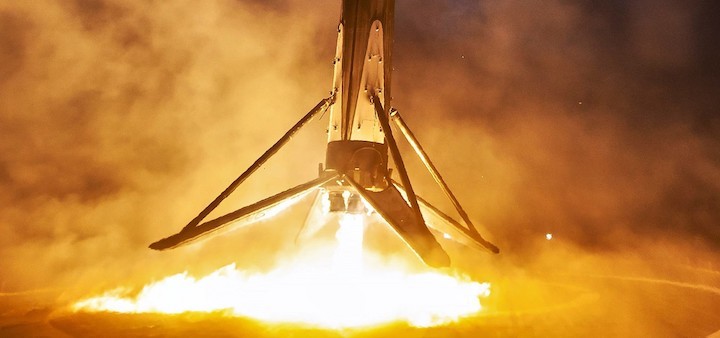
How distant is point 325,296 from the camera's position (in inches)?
413

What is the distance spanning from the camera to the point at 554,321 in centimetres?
919

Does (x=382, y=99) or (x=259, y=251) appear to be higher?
(x=382, y=99)

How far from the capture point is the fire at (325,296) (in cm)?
929

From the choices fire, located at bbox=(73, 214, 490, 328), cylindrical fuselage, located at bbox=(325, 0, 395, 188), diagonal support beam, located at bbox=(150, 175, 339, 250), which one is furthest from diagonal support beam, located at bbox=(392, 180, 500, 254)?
diagonal support beam, located at bbox=(150, 175, 339, 250)

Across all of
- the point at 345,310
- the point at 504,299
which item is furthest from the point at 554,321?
the point at 345,310

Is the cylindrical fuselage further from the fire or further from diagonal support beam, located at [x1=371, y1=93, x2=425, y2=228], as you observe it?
the fire

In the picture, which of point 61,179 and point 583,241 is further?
point 583,241

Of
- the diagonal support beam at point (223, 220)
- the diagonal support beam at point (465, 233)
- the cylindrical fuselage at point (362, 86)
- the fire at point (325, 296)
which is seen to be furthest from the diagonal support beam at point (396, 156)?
the fire at point (325, 296)

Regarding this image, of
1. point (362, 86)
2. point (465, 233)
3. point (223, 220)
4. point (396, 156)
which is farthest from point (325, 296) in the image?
point (362, 86)

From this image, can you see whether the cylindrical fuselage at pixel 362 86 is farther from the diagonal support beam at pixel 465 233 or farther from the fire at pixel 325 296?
the fire at pixel 325 296

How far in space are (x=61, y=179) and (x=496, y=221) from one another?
53.8 ft

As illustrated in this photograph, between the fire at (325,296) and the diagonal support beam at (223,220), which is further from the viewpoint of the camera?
the fire at (325,296)

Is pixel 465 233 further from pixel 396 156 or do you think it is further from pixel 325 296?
pixel 325 296

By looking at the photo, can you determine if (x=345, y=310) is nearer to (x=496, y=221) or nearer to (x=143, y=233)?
(x=143, y=233)
